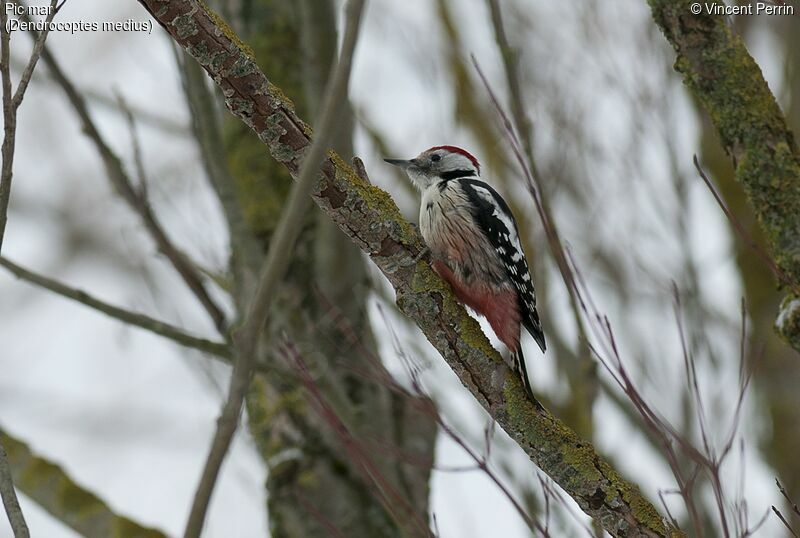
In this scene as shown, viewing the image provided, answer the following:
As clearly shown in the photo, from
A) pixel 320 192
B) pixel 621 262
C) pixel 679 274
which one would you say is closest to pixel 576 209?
pixel 621 262

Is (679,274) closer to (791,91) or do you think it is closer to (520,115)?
(791,91)

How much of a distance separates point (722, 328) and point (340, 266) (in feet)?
10.6

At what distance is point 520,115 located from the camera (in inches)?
160

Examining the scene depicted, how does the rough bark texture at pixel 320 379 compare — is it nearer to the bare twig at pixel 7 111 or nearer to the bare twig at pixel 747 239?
the bare twig at pixel 747 239

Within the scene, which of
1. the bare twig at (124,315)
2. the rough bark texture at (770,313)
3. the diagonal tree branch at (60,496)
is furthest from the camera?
the rough bark texture at (770,313)

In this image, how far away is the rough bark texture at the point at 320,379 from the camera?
4.57 meters

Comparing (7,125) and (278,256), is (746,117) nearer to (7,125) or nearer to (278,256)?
(278,256)

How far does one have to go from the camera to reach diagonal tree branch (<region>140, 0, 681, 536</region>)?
2.40 meters

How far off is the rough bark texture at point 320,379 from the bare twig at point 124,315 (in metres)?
0.52

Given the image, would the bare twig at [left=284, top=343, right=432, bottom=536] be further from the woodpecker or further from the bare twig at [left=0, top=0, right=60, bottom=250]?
the bare twig at [left=0, top=0, right=60, bottom=250]

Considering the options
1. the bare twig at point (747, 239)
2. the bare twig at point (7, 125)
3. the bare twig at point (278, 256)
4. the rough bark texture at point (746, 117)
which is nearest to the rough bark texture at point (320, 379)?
the rough bark texture at point (746, 117)

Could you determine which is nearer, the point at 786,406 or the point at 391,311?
the point at 391,311

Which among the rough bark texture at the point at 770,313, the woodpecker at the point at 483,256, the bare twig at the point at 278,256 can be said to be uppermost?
the rough bark texture at the point at 770,313

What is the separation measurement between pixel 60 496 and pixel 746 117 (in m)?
2.78
